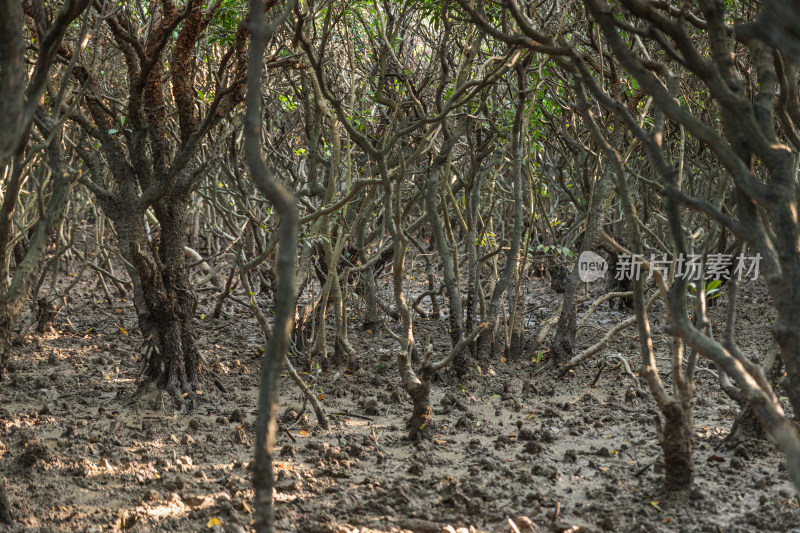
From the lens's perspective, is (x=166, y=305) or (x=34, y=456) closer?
(x=34, y=456)

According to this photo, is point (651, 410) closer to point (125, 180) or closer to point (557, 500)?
point (557, 500)

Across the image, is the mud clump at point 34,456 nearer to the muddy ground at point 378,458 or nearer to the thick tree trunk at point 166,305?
the muddy ground at point 378,458

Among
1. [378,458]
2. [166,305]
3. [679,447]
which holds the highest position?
[166,305]

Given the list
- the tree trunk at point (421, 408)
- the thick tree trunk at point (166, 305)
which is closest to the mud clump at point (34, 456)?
the thick tree trunk at point (166, 305)

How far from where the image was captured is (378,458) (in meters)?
4.37

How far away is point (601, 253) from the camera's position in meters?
12.0

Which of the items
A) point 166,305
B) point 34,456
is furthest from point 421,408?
point 34,456

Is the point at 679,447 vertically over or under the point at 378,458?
over

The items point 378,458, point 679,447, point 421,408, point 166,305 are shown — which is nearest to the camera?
point 679,447

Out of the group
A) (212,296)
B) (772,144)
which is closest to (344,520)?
(772,144)

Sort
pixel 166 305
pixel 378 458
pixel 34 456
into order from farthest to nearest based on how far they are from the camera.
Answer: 1. pixel 166 305
2. pixel 378 458
3. pixel 34 456

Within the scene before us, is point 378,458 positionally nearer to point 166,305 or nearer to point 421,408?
point 421,408

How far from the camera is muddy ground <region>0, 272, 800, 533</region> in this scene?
349 centimetres

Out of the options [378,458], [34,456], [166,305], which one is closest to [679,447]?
[378,458]
